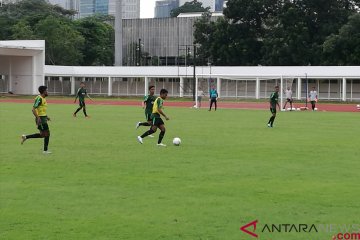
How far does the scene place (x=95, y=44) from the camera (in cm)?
9538

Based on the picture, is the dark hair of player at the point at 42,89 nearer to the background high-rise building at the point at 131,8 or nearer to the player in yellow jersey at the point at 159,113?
the player in yellow jersey at the point at 159,113

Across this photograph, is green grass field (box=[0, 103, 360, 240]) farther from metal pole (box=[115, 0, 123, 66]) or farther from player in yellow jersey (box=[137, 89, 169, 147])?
metal pole (box=[115, 0, 123, 66])

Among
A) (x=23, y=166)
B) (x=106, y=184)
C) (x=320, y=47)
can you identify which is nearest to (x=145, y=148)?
(x=23, y=166)

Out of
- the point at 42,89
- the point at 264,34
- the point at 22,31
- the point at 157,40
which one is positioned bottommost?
the point at 42,89

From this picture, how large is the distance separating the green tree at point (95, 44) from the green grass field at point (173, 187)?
244 feet

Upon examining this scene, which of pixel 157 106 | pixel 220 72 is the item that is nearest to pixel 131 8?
pixel 220 72

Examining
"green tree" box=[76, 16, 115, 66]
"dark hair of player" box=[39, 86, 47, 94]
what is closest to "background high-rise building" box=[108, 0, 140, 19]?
"green tree" box=[76, 16, 115, 66]

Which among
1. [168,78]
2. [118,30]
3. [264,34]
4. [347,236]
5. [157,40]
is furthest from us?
[157,40]

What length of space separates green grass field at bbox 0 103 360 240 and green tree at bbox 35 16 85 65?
63583 mm

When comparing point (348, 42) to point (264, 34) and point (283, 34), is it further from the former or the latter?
point (264, 34)

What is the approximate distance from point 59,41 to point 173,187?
73.5 meters

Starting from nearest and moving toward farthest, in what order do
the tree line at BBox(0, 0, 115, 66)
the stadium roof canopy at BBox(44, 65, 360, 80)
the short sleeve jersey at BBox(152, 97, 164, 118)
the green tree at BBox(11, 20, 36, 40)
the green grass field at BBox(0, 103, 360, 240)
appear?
the green grass field at BBox(0, 103, 360, 240), the short sleeve jersey at BBox(152, 97, 164, 118), the stadium roof canopy at BBox(44, 65, 360, 80), the tree line at BBox(0, 0, 115, 66), the green tree at BBox(11, 20, 36, 40)

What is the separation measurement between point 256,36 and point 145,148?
61598 mm

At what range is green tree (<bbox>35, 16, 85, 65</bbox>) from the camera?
82.1 m
